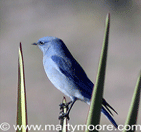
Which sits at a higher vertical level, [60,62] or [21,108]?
[60,62]

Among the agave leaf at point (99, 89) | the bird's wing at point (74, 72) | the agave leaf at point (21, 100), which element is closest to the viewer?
the agave leaf at point (99, 89)

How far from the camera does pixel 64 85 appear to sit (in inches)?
32.5

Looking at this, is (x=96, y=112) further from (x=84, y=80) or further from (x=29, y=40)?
(x=29, y=40)

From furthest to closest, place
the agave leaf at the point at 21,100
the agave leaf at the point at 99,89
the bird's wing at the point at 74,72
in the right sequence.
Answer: the bird's wing at the point at 74,72, the agave leaf at the point at 21,100, the agave leaf at the point at 99,89

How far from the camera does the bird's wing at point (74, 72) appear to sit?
30.8 inches

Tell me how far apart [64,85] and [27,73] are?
2960mm

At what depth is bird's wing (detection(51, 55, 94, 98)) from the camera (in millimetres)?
783

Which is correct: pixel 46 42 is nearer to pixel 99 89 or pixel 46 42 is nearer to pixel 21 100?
pixel 21 100

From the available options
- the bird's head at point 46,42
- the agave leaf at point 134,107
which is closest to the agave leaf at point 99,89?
the agave leaf at point 134,107

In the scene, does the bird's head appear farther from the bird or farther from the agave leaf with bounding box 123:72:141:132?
the agave leaf with bounding box 123:72:141:132

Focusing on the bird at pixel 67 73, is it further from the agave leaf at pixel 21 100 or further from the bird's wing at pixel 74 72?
the agave leaf at pixel 21 100

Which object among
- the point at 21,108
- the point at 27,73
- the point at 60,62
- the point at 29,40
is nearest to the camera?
the point at 21,108

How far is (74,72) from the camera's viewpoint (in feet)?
2.56

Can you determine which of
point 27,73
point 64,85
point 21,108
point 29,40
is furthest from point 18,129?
point 29,40
